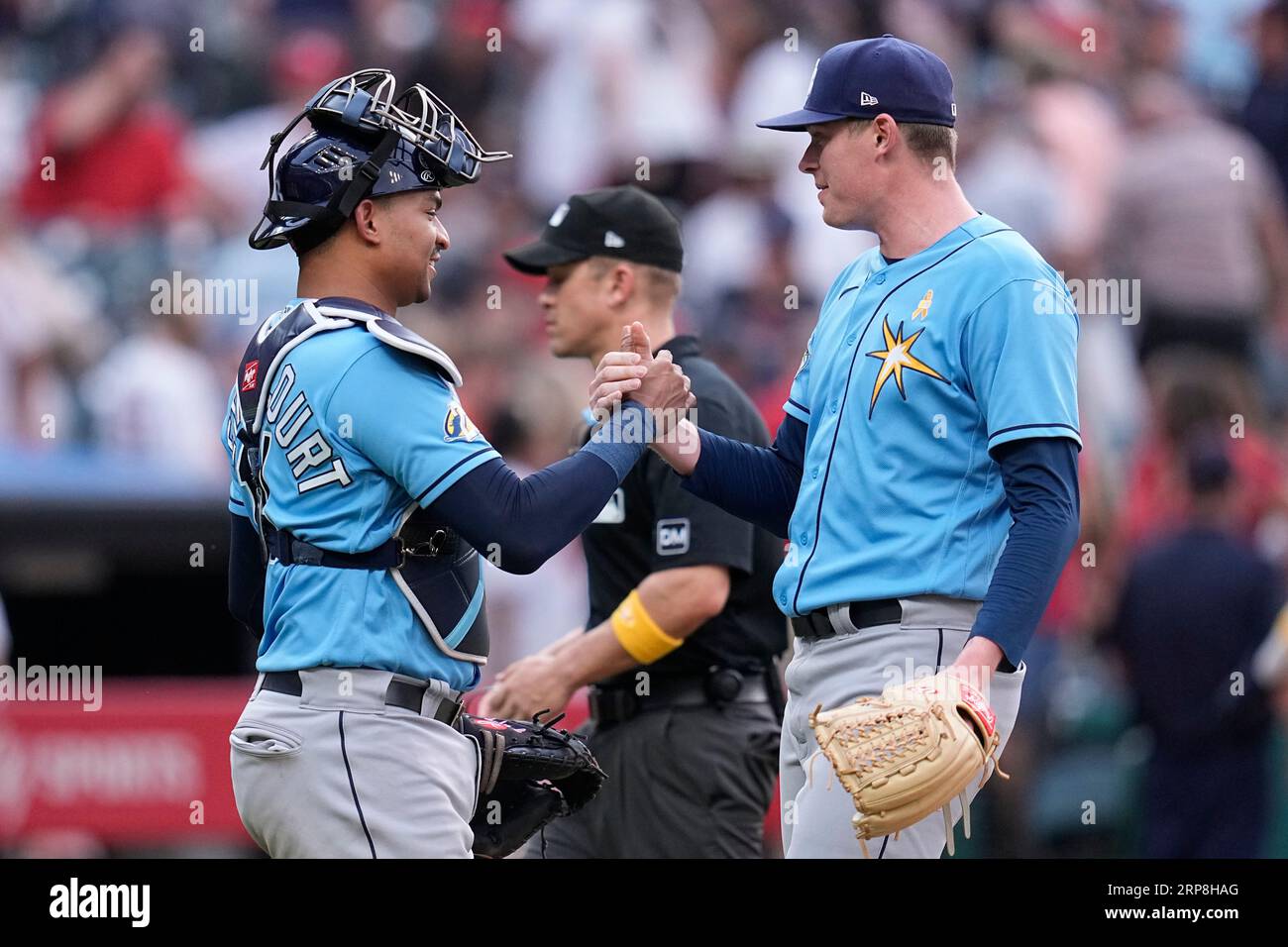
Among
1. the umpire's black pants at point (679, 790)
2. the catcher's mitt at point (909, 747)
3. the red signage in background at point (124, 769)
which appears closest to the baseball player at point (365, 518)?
the catcher's mitt at point (909, 747)

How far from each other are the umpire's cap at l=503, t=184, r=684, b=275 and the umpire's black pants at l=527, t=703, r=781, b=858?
4.13 feet

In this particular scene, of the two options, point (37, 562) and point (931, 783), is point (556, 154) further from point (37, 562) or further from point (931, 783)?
point (931, 783)

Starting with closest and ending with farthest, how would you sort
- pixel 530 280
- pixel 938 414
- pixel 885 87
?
pixel 938 414 → pixel 885 87 → pixel 530 280

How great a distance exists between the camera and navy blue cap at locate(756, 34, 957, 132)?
12.6 feet

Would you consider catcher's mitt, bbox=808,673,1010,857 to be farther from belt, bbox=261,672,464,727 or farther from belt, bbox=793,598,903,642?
belt, bbox=261,672,464,727

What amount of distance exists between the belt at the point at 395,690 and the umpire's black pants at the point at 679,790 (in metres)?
1.41

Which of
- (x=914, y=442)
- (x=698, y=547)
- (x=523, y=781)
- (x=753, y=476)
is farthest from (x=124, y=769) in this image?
(x=914, y=442)

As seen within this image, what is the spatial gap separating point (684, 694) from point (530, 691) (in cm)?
44

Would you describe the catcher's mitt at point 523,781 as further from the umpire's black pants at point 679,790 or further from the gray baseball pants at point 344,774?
the umpire's black pants at point 679,790

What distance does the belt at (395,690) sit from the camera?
355 cm

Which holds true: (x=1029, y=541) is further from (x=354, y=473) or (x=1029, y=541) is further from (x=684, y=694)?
(x=684, y=694)

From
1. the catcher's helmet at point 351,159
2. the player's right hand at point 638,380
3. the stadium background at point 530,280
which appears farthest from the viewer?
the stadium background at point 530,280

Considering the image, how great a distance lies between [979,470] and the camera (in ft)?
12.0

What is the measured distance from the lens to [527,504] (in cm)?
357
